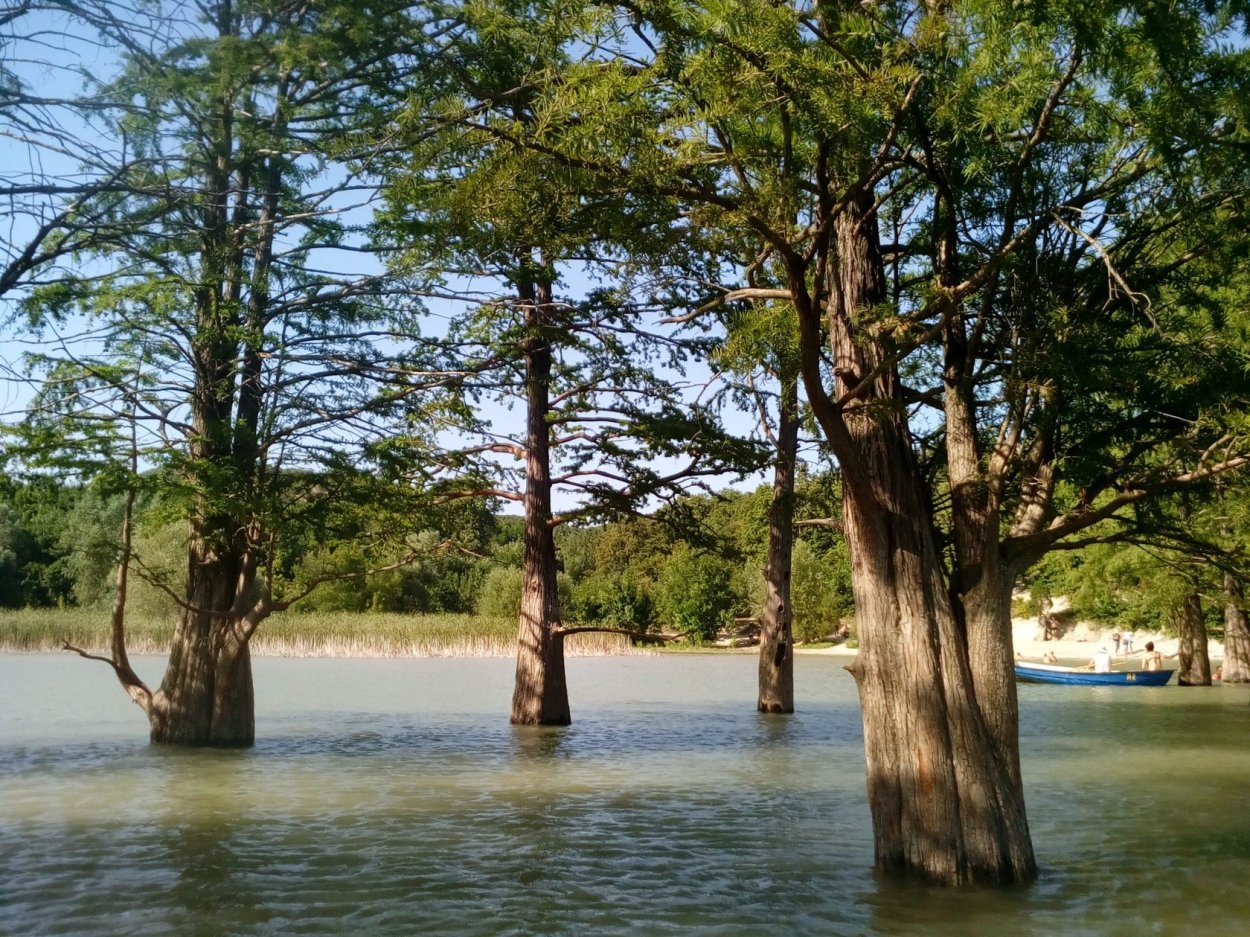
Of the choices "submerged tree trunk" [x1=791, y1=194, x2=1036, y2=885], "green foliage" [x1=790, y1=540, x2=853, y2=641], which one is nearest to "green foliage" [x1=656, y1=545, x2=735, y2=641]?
"green foliage" [x1=790, y1=540, x2=853, y2=641]

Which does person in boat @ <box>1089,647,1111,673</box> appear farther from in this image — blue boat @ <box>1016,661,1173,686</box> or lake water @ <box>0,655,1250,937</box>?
lake water @ <box>0,655,1250,937</box>

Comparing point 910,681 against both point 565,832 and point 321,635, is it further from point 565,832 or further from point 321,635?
point 321,635

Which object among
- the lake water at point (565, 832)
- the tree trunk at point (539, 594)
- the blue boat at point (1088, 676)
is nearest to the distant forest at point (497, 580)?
the blue boat at point (1088, 676)

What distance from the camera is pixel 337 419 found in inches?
632

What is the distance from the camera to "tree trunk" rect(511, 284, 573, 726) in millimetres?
19516

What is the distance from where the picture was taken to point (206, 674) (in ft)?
53.7

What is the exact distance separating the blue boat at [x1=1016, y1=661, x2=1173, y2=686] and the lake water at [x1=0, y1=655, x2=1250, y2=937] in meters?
11.1

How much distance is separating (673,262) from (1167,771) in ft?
33.9

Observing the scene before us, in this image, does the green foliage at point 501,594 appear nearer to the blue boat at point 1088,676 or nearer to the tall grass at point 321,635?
the tall grass at point 321,635

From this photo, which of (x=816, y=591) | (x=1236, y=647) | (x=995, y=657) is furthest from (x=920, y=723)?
(x=816, y=591)

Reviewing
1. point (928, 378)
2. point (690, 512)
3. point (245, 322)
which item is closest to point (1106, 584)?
point (690, 512)

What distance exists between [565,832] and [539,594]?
9.32 metres

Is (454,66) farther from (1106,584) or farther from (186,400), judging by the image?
(1106,584)

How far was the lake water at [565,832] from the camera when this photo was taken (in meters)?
7.38
